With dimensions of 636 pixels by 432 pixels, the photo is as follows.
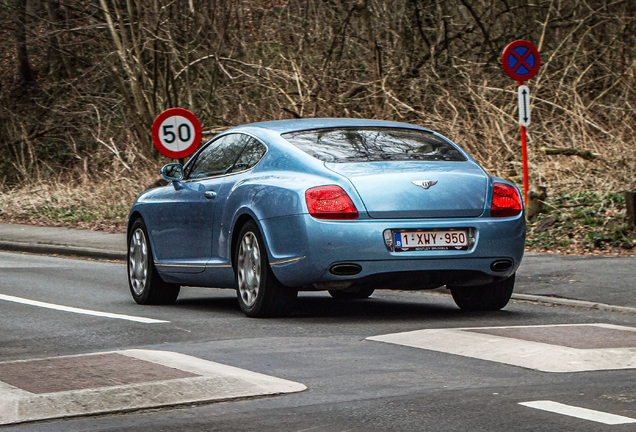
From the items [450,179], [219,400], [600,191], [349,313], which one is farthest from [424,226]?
[600,191]

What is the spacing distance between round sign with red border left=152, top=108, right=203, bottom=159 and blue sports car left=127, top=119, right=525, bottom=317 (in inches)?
320

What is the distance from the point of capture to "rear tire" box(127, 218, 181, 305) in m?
10.2

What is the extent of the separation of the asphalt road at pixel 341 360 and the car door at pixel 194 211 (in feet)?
1.55

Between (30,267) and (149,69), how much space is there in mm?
11558

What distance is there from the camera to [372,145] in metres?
8.55

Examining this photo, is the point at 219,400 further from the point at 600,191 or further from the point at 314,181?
the point at 600,191

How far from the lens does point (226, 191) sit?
8820 mm

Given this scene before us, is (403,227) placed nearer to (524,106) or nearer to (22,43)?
(524,106)

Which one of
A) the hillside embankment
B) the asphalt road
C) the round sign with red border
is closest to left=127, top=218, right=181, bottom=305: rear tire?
the asphalt road

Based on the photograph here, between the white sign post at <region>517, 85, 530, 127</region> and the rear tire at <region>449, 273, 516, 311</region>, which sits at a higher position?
the white sign post at <region>517, 85, 530, 127</region>

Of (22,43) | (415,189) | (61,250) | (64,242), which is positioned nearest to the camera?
(415,189)

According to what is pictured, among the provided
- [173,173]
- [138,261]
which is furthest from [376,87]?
[173,173]

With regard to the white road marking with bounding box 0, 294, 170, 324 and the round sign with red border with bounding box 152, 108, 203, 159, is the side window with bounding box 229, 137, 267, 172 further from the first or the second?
the round sign with red border with bounding box 152, 108, 203, 159

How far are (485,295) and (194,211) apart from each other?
98.5 inches
